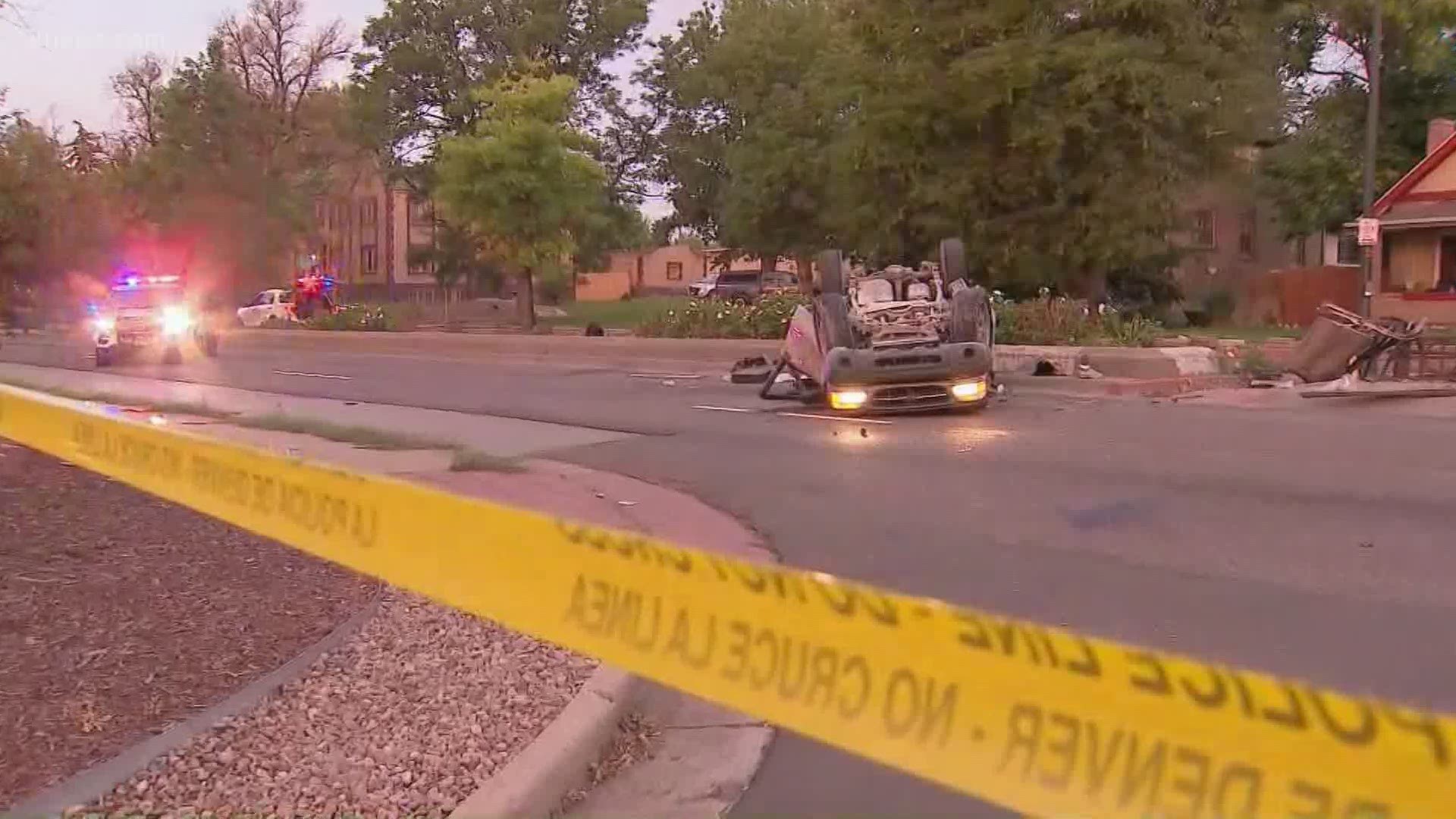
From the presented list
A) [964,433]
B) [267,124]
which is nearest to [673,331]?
[964,433]

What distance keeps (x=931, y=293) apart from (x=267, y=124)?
49673 mm

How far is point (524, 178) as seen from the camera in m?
33.3

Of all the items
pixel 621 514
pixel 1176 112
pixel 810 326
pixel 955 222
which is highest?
pixel 1176 112

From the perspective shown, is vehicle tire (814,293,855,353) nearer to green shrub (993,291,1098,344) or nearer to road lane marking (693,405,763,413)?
road lane marking (693,405,763,413)

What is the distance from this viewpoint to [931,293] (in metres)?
14.7

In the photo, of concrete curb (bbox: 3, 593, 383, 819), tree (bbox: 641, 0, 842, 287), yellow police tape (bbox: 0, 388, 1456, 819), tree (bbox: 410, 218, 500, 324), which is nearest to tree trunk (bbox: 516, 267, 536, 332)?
tree (bbox: 641, 0, 842, 287)

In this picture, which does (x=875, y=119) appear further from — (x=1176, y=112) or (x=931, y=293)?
(x=931, y=293)

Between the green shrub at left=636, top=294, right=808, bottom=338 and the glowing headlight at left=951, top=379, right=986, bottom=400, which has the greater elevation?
the green shrub at left=636, top=294, right=808, bottom=338

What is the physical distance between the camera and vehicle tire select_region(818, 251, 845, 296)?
46.5 ft

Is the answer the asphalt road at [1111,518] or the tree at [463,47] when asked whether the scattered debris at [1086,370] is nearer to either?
the asphalt road at [1111,518]

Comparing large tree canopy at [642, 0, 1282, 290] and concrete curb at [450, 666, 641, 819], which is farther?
large tree canopy at [642, 0, 1282, 290]

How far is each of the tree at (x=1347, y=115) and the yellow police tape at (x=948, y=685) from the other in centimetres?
3546

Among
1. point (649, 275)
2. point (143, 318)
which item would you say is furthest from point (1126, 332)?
point (649, 275)

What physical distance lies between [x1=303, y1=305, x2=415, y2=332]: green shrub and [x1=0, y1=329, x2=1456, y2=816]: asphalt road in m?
23.1
